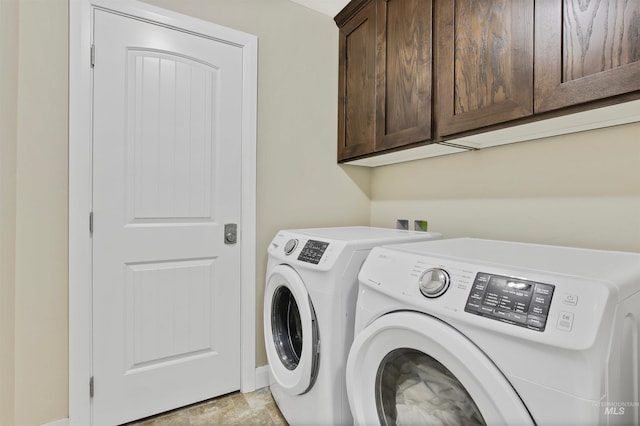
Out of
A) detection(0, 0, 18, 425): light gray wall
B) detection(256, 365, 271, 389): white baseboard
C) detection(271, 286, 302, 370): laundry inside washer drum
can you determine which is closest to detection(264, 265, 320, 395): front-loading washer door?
detection(271, 286, 302, 370): laundry inside washer drum

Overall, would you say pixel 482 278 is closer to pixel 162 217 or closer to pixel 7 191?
pixel 162 217

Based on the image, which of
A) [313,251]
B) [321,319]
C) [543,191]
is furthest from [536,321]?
[543,191]

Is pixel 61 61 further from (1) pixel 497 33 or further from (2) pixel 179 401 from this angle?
(1) pixel 497 33

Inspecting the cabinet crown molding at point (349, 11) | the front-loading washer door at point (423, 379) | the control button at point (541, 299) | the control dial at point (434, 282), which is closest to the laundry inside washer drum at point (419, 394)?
the front-loading washer door at point (423, 379)

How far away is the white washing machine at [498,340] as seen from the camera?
573 millimetres

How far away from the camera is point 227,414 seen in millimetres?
1630

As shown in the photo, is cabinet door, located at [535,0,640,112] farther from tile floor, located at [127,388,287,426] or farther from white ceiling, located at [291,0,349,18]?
tile floor, located at [127,388,287,426]

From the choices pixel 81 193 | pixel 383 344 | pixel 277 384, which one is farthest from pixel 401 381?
pixel 81 193

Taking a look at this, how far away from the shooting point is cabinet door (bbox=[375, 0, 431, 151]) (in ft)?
4.91

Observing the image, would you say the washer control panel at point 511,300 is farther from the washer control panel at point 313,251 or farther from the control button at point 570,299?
the washer control panel at point 313,251

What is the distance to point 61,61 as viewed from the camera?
1.42 metres

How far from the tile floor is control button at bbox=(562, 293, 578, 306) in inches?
55.7

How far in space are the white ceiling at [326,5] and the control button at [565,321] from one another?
2.06 meters

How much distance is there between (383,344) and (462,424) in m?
0.25
